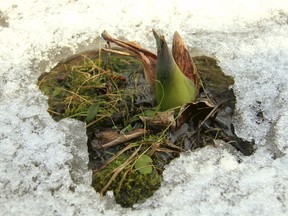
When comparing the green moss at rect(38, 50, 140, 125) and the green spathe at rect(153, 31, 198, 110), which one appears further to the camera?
the green moss at rect(38, 50, 140, 125)

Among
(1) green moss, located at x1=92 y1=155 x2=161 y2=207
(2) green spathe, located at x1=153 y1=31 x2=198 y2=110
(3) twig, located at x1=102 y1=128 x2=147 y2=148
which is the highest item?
(2) green spathe, located at x1=153 y1=31 x2=198 y2=110

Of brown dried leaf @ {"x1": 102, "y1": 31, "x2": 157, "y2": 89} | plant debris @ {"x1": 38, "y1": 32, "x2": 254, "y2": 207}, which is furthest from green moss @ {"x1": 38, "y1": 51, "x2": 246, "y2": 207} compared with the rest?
brown dried leaf @ {"x1": 102, "y1": 31, "x2": 157, "y2": 89}

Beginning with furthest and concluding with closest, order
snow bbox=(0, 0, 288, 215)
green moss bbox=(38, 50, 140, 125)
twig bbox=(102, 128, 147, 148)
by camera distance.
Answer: green moss bbox=(38, 50, 140, 125) → twig bbox=(102, 128, 147, 148) → snow bbox=(0, 0, 288, 215)

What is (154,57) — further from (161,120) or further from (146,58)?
(161,120)

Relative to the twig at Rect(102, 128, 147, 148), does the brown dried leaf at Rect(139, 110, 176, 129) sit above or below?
above

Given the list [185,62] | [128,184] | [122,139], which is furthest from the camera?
[185,62]

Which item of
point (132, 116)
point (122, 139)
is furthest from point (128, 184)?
point (132, 116)

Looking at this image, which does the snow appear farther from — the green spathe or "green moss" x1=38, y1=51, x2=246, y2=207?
the green spathe
